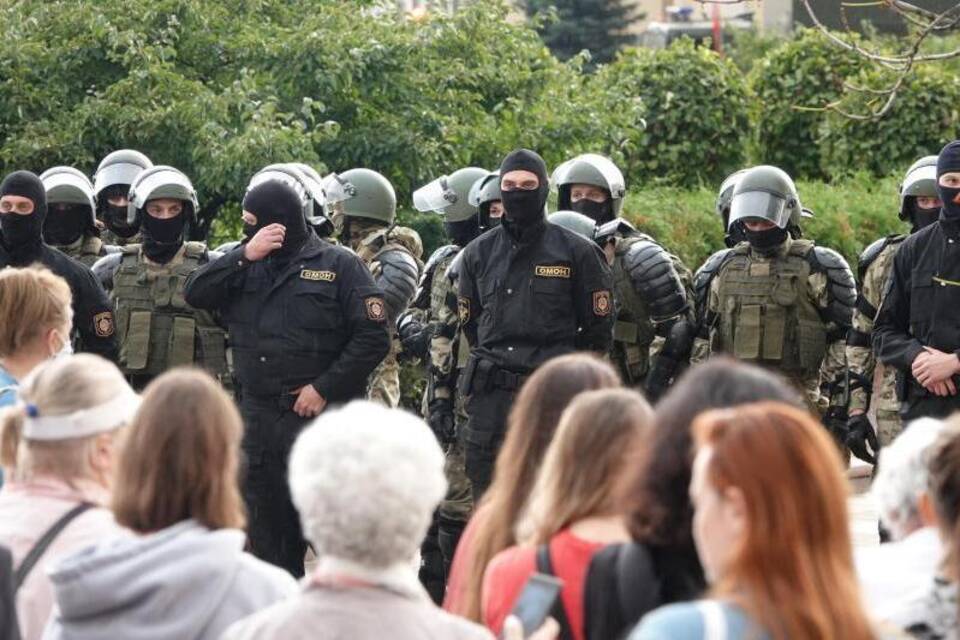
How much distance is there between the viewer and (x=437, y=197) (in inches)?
486

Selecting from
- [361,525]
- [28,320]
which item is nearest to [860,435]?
[28,320]

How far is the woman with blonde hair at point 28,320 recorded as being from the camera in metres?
7.00

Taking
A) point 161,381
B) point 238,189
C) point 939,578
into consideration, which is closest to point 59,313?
point 161,381

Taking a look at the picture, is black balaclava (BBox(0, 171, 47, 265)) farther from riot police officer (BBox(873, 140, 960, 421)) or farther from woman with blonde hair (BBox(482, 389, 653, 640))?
woman with blonde hair (BBox(482, 389, 653, 640))

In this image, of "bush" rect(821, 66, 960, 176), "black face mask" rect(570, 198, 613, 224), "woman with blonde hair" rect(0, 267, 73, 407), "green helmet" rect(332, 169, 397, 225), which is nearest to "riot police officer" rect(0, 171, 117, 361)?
"green helmet" rect(332, 169, 397, 225)

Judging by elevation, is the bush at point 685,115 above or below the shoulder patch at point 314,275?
above

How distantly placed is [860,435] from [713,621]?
6.87 m

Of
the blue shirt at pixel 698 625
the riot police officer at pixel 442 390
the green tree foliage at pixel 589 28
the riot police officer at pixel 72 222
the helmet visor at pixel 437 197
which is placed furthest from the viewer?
the green tree foliage at pixel 589 28

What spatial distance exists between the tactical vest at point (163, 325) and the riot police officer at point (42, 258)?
0.43 m

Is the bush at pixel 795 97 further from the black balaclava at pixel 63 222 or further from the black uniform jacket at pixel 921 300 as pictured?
the black uniform jacket at pixel 921 300

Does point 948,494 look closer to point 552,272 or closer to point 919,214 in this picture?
point 552,272

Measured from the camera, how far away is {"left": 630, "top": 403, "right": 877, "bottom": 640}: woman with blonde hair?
3.61m

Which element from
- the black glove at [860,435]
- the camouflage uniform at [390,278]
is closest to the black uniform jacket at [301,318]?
the camouflage uniform at [390,278]

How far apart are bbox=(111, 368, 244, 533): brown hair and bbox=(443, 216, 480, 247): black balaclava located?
7.49 metres
